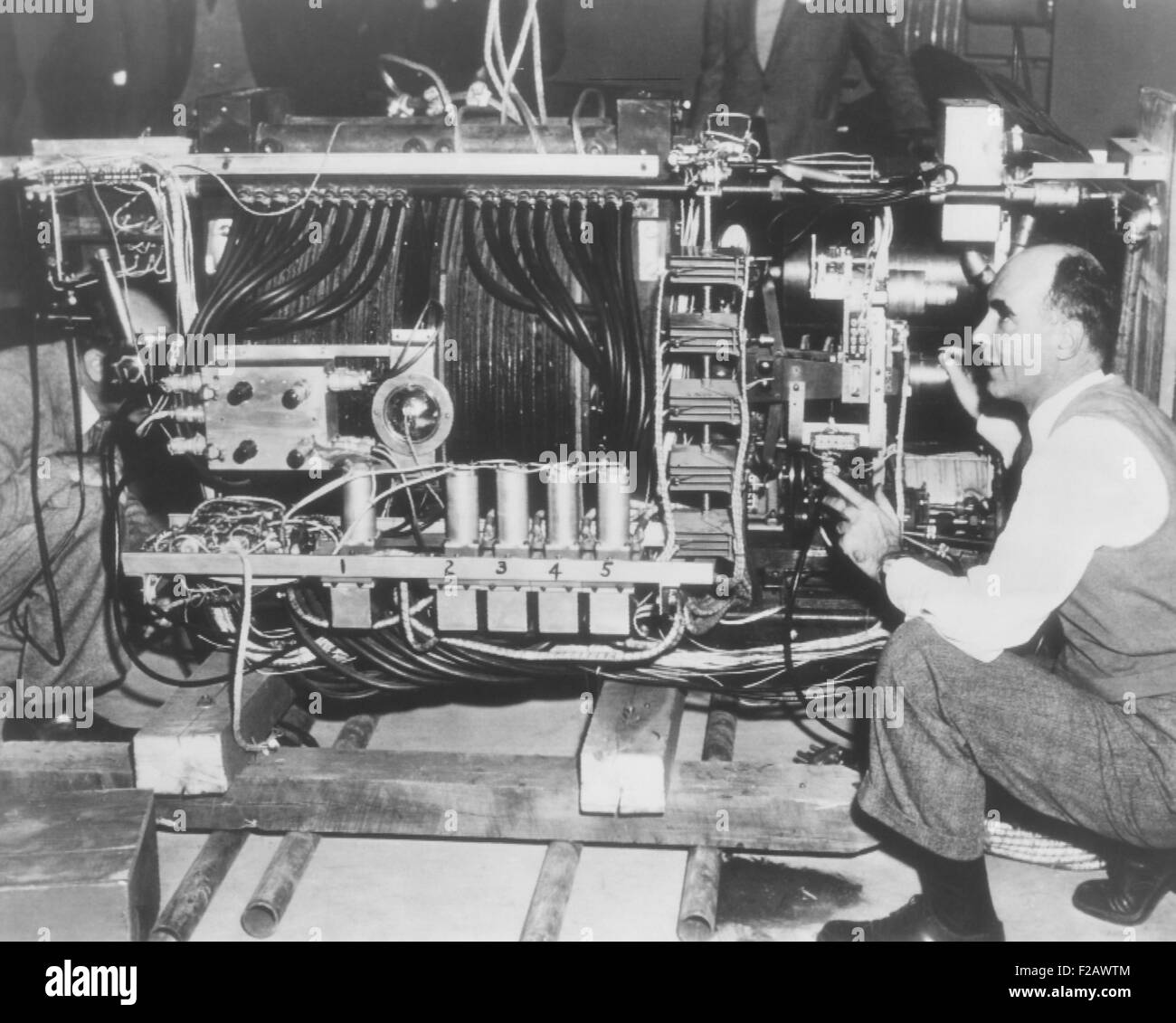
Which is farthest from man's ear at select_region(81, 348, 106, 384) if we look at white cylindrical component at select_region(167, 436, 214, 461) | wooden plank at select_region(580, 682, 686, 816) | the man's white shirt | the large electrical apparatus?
the man's white shirt

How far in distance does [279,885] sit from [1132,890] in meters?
2.02

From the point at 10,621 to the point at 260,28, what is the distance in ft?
18.8

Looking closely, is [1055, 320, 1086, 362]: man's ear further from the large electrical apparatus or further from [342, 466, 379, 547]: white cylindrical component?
[342, 466, 379, 547]: white cylindrical component

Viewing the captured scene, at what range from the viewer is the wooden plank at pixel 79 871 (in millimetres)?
2561

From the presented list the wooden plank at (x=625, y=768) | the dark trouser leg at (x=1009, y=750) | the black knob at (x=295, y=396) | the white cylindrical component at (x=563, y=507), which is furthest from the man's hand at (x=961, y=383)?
the black knob at (x=295, y=396)

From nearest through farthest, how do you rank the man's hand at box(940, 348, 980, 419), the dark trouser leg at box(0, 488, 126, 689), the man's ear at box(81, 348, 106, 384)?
the man's hand at box(940, 348, 980, 419), the dark trouser leg at box(0, 488, 126, 689), the man's ear at box(81, 348, 106, 384)

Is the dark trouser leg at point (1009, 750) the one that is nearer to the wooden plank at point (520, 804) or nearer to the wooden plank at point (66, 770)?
the wooden plank at point (520, 804)

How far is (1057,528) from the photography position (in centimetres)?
238

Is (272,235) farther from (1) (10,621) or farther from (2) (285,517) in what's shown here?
(1) (10,621)

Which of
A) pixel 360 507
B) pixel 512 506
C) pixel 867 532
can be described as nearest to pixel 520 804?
pixel 512 506

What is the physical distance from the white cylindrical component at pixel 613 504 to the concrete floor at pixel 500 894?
0.85 m

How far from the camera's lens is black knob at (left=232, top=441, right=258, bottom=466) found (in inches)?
118

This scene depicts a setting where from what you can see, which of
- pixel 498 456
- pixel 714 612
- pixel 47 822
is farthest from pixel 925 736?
pixel 47 822

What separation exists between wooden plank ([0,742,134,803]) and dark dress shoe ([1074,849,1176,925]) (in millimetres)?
2502
